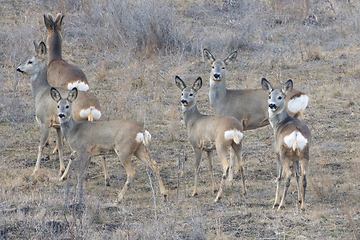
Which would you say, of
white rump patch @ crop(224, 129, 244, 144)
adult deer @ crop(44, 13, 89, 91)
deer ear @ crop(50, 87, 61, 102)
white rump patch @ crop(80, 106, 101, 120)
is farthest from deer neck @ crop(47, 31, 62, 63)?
white rump patch @ crop(224, 129, 244, 144)

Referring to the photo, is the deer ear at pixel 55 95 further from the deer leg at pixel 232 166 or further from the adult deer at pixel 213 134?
the deer leg at pixel 232 166

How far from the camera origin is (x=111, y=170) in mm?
8734

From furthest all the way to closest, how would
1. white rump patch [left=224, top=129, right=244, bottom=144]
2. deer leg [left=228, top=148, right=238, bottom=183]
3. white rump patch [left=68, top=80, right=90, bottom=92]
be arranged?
white rump patch [left=68, top=80, right=90, bottom=92] < deer leg [left=228, top=148, right=238, bottom=183] < white rump patch [left=224, top=129, right=244, bottom=144]

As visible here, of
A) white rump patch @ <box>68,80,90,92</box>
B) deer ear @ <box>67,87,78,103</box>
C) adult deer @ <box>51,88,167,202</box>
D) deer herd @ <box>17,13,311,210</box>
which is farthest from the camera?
white rump patch @ <box>68,80,90,92</box>

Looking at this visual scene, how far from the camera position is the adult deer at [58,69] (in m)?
9.50

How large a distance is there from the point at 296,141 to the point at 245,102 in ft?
7.54

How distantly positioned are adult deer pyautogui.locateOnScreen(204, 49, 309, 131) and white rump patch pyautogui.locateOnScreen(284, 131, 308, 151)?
1.95 meters

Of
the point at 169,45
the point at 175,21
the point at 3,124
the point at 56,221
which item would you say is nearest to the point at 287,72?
the point at 169,45

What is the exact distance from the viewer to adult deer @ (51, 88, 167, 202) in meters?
7.34

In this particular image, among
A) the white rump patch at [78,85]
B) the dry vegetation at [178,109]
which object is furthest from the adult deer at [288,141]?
the white rump patch at [78,85]

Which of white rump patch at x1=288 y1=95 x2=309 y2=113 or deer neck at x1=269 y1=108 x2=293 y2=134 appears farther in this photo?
white rump patch at x1=288 y1=95 x2=309 y2=113

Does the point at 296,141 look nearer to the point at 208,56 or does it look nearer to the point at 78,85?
the point at 208,56

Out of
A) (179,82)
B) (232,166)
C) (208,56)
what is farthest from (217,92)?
(232,166)

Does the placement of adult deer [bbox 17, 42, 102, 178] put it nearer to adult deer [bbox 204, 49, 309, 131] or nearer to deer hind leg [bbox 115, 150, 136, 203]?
deer hind leg [bbox 115, 150, 136, 203]
